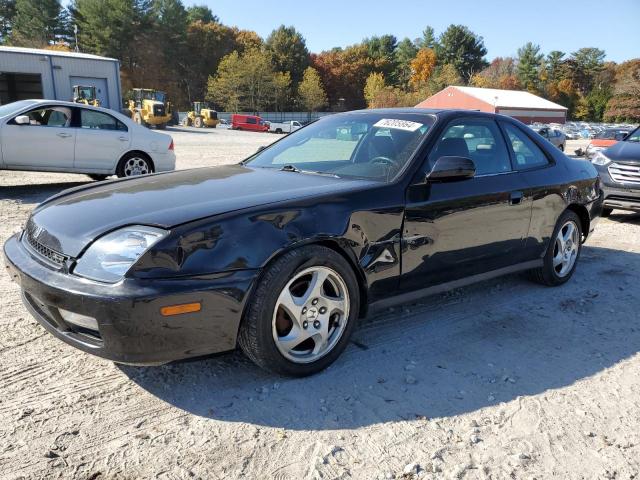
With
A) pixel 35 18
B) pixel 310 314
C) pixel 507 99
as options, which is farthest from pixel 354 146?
pixel 35 18

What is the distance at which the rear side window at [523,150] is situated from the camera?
13.8 feet

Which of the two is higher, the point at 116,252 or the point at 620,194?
the point at 116,252

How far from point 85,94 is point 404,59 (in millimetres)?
80808

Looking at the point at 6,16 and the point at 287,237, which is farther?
the point at 6,16

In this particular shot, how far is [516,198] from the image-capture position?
4.00 metres

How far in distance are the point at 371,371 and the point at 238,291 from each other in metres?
1.01

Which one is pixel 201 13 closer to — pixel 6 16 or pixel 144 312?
pixel 6 16

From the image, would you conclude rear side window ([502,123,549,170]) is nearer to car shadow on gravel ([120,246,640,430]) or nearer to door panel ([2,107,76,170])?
car shadow on gravel ([120,246,640,430])

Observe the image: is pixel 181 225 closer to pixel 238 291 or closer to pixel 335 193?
pixel 238 291

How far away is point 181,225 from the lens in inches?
98.7

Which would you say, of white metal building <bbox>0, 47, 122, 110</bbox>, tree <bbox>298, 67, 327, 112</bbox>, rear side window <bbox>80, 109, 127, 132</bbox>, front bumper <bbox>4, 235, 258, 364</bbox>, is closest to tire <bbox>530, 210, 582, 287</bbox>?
front bumper <bbox>4, 235, 258, 364</bbox>

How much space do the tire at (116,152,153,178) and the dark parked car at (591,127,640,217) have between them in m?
7.49

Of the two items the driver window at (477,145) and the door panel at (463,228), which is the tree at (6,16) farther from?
the door panel at (463,228)

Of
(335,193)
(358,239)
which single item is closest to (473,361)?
(358,239)
